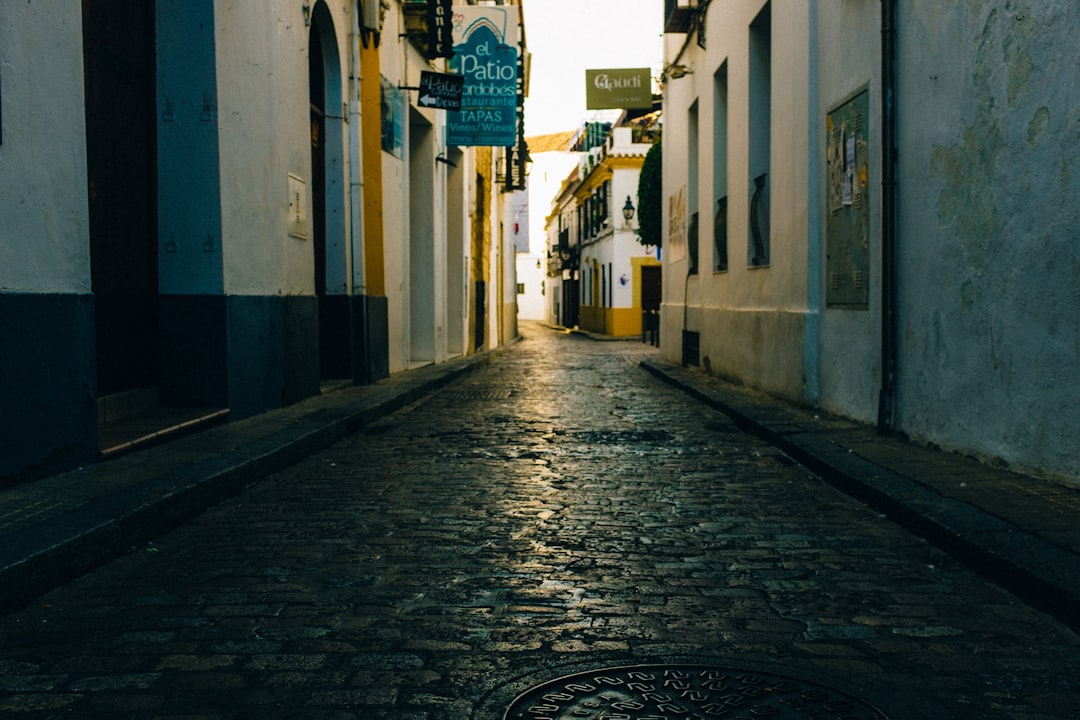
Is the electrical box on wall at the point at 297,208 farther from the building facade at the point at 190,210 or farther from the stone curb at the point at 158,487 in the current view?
the stone curb at the point at 158,487

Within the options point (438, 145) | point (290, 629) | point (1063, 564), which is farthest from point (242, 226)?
point (438, 145)

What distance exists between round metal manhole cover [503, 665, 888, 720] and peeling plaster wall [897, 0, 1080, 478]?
3.08 meters

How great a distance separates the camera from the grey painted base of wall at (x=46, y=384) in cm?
549

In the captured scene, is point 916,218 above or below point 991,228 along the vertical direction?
above

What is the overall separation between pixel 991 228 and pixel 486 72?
37.3 feet

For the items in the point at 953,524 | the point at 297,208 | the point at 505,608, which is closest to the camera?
the point at 505,608

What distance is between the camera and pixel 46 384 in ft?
19.0

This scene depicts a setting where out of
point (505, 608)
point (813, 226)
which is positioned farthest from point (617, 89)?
point (505, 608)

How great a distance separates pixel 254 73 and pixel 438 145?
30.9 feet

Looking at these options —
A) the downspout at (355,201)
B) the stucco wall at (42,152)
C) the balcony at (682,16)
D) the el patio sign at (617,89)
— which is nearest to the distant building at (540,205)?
the el patio sign at (617,89)

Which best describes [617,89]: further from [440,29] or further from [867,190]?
[867,190]

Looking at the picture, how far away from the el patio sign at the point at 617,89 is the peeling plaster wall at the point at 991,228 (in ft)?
63.1

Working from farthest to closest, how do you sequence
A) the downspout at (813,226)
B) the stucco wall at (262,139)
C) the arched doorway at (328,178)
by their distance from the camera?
the arched doorway at (328,178), the downspout at (813,226), the stucco wall at (262,139)

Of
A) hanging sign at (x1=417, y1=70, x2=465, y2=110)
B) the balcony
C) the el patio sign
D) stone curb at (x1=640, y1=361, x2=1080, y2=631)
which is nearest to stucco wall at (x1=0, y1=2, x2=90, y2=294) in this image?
stone curb at (x1=640, y1=361, x2=1080, y2=631)
